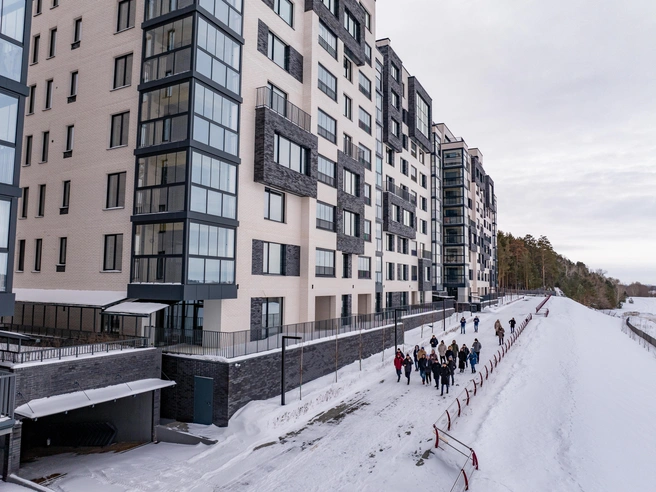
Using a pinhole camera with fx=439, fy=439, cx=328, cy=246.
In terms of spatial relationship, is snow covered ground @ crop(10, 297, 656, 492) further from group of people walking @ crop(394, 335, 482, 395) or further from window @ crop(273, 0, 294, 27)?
window @ crop(273, 0, 294, 27)

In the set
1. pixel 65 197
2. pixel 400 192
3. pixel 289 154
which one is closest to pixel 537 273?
pixel 400 192

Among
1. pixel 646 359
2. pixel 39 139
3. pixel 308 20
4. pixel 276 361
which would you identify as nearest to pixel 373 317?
pixel 276 361

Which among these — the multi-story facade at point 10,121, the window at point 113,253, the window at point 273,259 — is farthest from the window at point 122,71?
the window at point 273,259

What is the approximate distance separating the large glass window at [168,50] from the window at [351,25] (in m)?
16.6

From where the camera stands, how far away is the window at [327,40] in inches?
1182

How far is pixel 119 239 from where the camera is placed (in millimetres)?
21484

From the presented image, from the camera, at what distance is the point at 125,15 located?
75.7 feet

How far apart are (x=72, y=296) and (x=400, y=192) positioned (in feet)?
108

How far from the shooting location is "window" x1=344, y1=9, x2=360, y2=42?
33.9 metres

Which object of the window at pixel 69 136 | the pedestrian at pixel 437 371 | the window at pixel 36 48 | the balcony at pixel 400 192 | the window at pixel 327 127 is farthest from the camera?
the balcony at pixel 400 192

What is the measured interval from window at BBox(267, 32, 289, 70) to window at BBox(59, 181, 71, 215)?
13.3 m

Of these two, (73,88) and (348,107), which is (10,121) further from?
(348,107)

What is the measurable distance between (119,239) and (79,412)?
7.92m

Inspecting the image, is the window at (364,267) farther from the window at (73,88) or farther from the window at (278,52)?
the window at (73,88)
